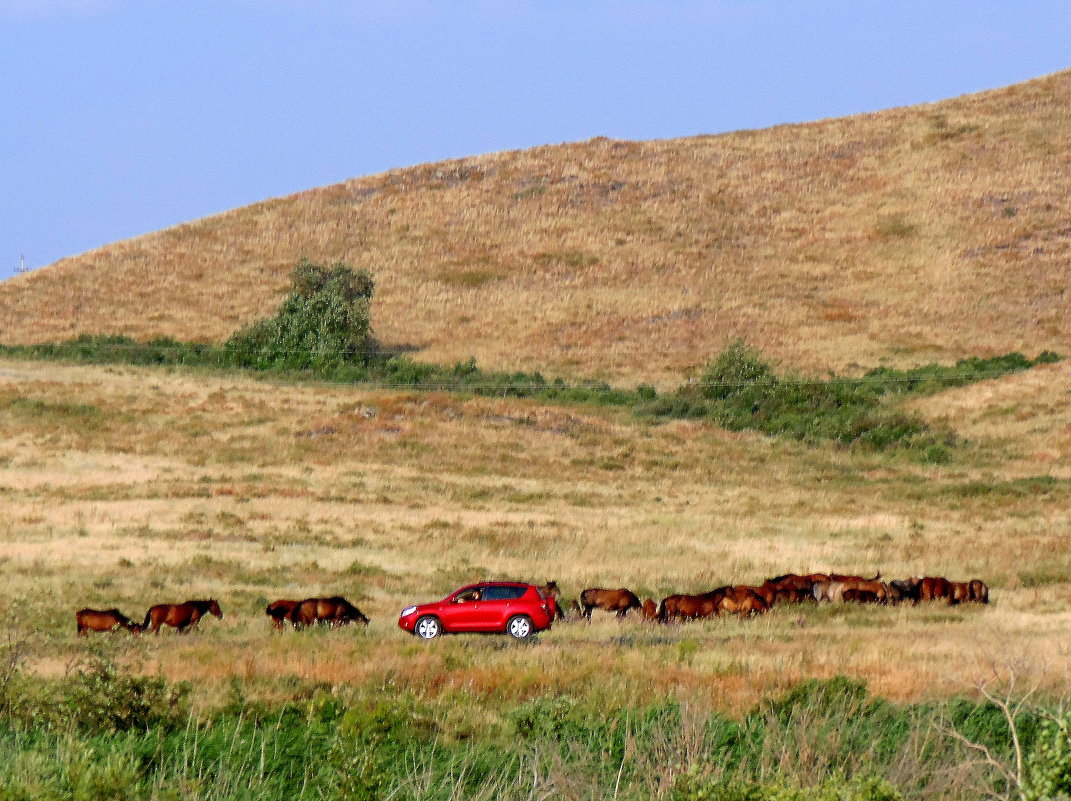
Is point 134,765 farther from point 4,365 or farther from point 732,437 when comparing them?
point 4,365

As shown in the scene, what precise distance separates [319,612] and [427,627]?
1700mm

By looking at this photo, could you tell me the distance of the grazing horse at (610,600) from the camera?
Answer: 23734 mm

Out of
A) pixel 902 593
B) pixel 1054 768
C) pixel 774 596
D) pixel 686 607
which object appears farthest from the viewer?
pixel 902 593

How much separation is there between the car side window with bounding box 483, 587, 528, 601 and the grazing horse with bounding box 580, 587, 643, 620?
1.92 metres

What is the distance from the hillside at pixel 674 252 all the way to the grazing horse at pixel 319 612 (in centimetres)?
5336

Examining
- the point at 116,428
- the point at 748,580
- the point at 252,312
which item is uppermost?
the point at 252,312

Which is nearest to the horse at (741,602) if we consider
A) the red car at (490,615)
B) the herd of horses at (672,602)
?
the herd of horses at (672,602)

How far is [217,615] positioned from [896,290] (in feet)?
246

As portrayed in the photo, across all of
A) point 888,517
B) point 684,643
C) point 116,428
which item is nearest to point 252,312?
point 116,428

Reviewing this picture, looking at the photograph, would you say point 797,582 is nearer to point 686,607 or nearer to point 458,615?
point 686,607

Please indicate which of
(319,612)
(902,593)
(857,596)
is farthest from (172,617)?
(902,593)

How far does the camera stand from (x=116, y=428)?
189 feet

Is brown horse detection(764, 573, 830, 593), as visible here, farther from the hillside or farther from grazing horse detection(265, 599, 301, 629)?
the hillside

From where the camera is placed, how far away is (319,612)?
846 inches
